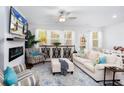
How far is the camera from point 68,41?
25.8 ft

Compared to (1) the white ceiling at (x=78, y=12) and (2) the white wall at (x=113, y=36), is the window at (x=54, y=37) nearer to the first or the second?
(1) the white ceiling at (x=78, y=12)

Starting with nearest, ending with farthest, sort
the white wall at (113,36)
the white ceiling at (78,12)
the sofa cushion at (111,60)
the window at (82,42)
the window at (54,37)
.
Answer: the white ceiling at (78,12)
the sofa cushion at (111,60)
the white wall at (113,36)
the window at (54,37)
the window at (82,42)

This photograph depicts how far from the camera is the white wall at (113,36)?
6.21 m

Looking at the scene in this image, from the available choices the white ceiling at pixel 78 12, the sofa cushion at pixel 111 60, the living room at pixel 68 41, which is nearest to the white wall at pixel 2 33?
the living room at pixel 68 41

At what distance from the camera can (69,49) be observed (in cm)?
778

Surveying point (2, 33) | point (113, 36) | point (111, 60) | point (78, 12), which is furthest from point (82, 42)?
point (2, 33)

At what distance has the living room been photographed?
403 centimetres

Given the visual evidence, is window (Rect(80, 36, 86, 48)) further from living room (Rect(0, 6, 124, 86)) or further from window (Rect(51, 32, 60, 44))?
window (Rect(51, 32, 60, 44))

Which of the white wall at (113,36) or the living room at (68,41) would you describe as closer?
the living room at (68,41)

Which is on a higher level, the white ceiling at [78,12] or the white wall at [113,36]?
the white ceiling at [78,12]

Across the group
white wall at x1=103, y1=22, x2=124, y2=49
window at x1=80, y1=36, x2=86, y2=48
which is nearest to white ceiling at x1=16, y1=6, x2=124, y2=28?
white wall at x1=103, y1=22, x2=124, y2=49
